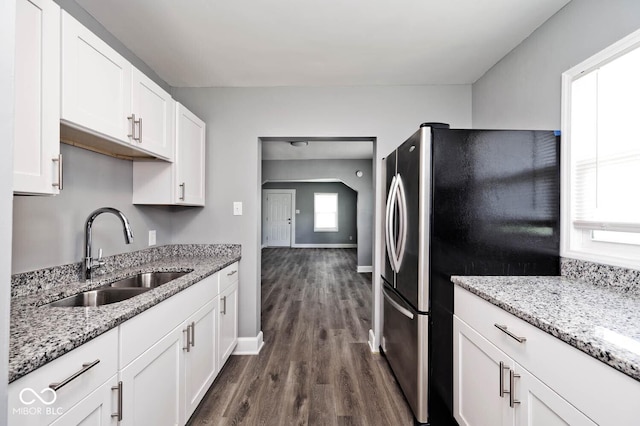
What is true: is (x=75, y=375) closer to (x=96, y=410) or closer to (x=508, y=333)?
(x=96, y=410)

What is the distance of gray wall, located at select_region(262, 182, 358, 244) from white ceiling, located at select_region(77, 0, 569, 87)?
8361 mm

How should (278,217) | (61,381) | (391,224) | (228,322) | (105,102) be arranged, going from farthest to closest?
(278,217) < (228,322) < (391,224) < (105,102) < (61,381)

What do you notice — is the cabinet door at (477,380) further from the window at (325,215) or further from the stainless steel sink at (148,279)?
the window at (325,215)

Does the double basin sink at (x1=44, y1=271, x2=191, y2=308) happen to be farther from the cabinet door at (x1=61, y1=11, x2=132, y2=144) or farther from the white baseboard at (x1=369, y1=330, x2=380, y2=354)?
the white baseboard at (x1=369, y1=330, x2=380, y2=354)

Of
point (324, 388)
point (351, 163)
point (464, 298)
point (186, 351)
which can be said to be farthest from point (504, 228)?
point (351, 163)

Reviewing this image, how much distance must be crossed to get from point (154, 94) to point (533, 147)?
7.51 ft

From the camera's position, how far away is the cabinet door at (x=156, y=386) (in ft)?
3.99

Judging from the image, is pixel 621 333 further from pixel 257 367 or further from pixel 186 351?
pixel 257 367

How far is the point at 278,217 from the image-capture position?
36.6 feet

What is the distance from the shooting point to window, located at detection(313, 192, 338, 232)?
11.1 meters

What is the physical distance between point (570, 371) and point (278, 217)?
10473 millimetres

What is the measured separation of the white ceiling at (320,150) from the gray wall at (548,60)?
3126 mm

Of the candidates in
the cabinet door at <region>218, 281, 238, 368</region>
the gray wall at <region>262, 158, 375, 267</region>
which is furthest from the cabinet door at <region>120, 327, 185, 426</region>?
the gray wall at <region>262, 158, 375, 267</region>

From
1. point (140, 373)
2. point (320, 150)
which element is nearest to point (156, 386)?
point (140, 373)
